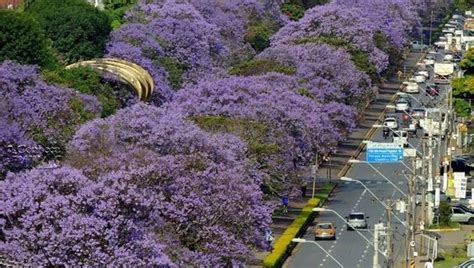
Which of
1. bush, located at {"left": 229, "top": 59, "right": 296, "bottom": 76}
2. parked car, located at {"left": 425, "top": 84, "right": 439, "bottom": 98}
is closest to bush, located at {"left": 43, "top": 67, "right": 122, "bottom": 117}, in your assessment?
bush, located at {"left": 229, "top": 59, "right": 296, "bottom": 76}

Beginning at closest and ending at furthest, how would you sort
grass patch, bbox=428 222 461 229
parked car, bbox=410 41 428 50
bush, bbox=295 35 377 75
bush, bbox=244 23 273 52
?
grass patch, bbox=428 222 461 229, bush, bbox=295 35 377 75, bush, bbox=244 23 273 52, parked car, bbox=410 41 428 50

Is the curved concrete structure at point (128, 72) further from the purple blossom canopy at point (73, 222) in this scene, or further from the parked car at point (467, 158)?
the purple blossom canopy at point (73, 222)

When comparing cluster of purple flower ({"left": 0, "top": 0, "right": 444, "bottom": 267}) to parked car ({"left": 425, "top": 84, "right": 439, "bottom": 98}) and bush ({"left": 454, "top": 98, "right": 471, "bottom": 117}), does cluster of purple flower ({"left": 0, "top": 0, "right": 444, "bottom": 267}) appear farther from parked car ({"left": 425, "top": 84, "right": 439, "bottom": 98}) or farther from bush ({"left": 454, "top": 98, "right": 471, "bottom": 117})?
bush ({"left": 454, "top": 98, "right": 471, "bottom": 117})

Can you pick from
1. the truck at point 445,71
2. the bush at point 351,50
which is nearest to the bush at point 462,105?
the bush at point 351,50

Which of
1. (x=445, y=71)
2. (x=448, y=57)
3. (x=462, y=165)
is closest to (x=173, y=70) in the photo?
(x=462, y=165)

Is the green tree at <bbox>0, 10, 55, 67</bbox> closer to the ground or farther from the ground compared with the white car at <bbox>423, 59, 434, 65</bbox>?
farther from the ground

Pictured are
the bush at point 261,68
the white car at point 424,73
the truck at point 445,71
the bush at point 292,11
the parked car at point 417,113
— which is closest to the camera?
the bush at point 261,68

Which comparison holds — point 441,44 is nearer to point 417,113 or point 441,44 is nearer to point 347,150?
point 417,113

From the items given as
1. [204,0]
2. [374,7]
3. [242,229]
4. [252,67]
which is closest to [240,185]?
[242,229]
